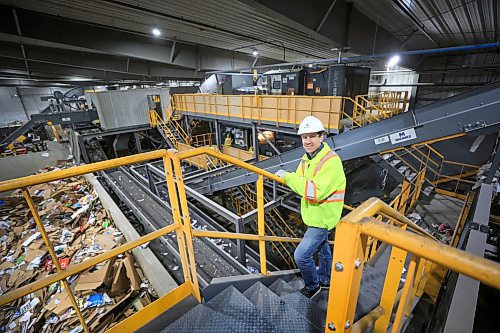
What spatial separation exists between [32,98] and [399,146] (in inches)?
1518

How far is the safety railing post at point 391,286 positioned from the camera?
1.36 meters

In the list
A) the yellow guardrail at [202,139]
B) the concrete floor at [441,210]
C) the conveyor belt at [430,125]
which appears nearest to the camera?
the conveyor belt at [430,125]

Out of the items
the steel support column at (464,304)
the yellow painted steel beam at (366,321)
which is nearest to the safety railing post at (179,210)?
the yellow painted steel beam at (366,321)

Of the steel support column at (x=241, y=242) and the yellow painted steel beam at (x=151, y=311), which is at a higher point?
the yellow painted steel beam at (x=151, y=311)

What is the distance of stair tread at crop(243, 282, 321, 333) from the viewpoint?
197 centimetres

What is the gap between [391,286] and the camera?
1.42 meters

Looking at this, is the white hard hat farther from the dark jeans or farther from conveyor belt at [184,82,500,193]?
conveyor belt at [184,82,500,193]

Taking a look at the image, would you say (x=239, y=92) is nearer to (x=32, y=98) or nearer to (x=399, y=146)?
(x=399, y=146)

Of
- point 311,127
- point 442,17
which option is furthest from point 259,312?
point 442,17

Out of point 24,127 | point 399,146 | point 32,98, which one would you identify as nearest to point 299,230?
point 399,146

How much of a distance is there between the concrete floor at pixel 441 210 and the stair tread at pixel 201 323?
19.8 feet

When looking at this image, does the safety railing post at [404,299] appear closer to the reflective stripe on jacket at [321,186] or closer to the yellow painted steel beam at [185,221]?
the reflective stripe on jacket at [321,186]

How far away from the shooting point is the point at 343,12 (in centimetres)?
693

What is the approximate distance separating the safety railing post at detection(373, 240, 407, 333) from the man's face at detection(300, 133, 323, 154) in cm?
127
